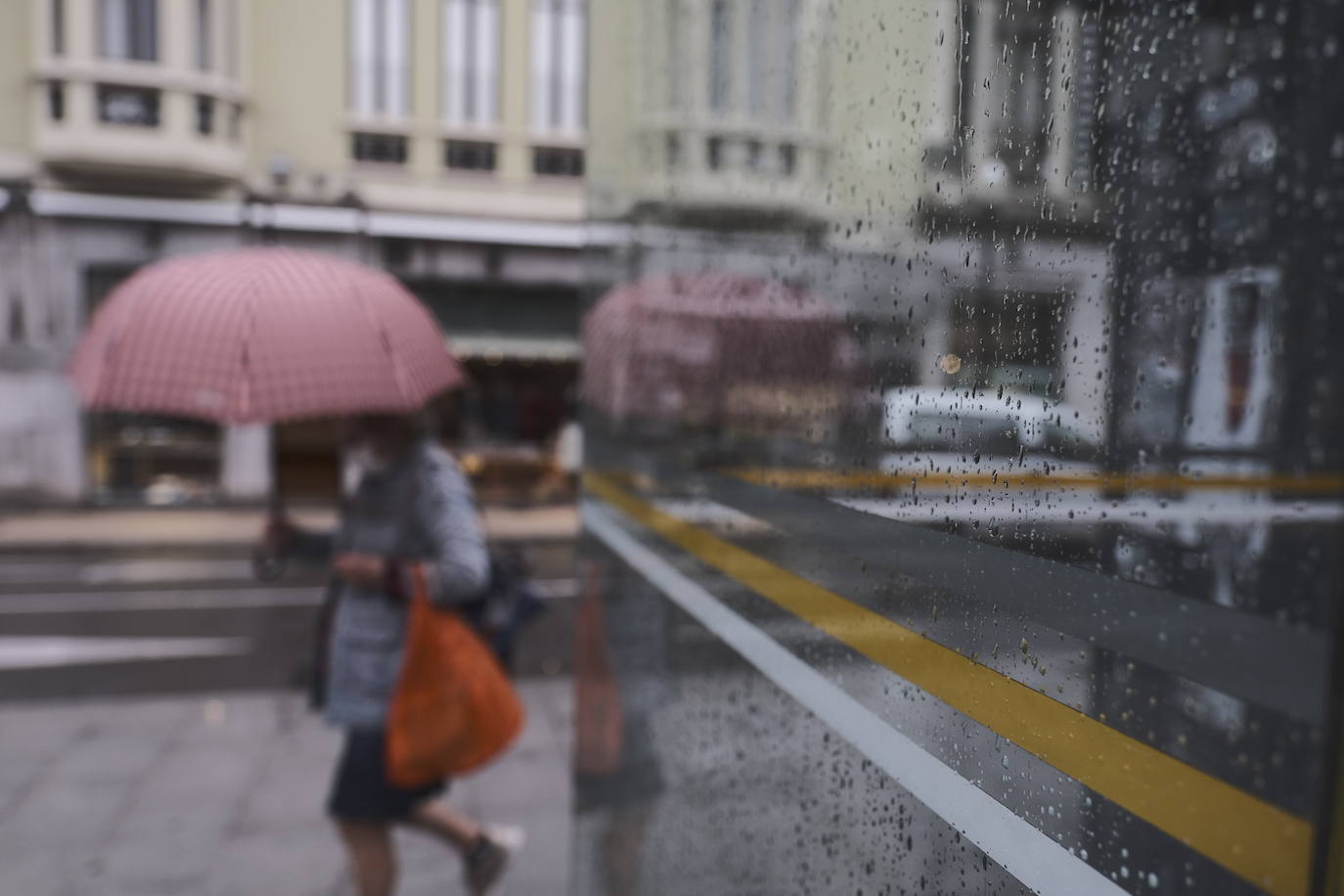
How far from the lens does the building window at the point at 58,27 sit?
15.0 meters

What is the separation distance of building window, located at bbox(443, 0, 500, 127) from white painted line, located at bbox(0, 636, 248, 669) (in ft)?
37.4

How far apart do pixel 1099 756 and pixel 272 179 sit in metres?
17.1

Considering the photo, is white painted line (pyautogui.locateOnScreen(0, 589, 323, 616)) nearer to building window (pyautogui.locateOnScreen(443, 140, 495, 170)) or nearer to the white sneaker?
the white sneaker

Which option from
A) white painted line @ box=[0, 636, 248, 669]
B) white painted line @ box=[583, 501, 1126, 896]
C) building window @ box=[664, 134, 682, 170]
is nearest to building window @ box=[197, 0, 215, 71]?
white painted line @ box=[0, 636, 248, 669]

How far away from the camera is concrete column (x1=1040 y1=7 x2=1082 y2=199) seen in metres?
0.90

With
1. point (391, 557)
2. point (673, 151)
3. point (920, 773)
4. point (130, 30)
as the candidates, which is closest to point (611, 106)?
point (673, 151)

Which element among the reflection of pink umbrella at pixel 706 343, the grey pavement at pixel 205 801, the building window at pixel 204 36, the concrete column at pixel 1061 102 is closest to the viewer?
the concrete column at pixel 1061 102

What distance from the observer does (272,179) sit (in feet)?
52.4

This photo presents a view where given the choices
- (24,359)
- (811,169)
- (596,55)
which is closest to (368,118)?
(24,359)

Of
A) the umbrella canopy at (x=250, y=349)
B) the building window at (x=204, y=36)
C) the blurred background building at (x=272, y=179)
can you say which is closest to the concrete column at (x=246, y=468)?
the blurred background building at (x=272, y=179)

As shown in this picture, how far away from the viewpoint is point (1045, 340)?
93 cm

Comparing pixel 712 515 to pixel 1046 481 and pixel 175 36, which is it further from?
pixel 175 36

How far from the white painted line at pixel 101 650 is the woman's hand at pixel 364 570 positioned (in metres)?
5.10

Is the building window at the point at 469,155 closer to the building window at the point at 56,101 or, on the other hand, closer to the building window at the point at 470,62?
the building window at the point at 470,62
